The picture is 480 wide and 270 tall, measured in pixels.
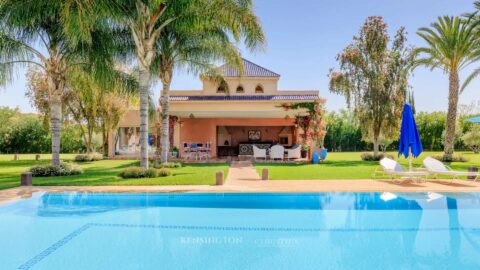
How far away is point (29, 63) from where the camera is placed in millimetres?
13328

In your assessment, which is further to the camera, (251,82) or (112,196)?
(251,82)

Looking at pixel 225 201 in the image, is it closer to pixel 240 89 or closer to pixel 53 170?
pixel 53 170

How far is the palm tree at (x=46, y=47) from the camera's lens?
11537mm

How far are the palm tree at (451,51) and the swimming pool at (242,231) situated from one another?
15.0m

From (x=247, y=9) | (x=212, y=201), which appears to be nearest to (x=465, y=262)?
(x=212, y=201)

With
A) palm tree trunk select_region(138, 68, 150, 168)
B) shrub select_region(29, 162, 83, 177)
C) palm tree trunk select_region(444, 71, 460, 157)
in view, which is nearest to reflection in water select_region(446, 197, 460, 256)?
palm tree trunk select_region(138, 68, 150, 168)

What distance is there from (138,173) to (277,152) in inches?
392

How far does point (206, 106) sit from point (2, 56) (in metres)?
10.6

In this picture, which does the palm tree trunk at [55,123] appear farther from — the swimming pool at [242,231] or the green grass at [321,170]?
the green grass at [321,170]

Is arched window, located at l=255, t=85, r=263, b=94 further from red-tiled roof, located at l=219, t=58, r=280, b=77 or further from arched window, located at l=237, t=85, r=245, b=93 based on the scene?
arched window, located at l=237, t=85, r=245, b=93

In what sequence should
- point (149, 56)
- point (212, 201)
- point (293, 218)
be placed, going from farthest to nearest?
point (149, 56)
point (212, 201)
point (293, 218)

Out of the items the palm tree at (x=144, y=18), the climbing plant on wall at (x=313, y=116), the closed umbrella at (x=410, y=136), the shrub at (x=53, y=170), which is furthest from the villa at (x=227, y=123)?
the closed umbrella at (x=410, y=136)

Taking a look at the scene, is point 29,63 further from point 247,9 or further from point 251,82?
point 251,82

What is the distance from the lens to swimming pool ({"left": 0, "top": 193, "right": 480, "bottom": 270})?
16.0 feet
